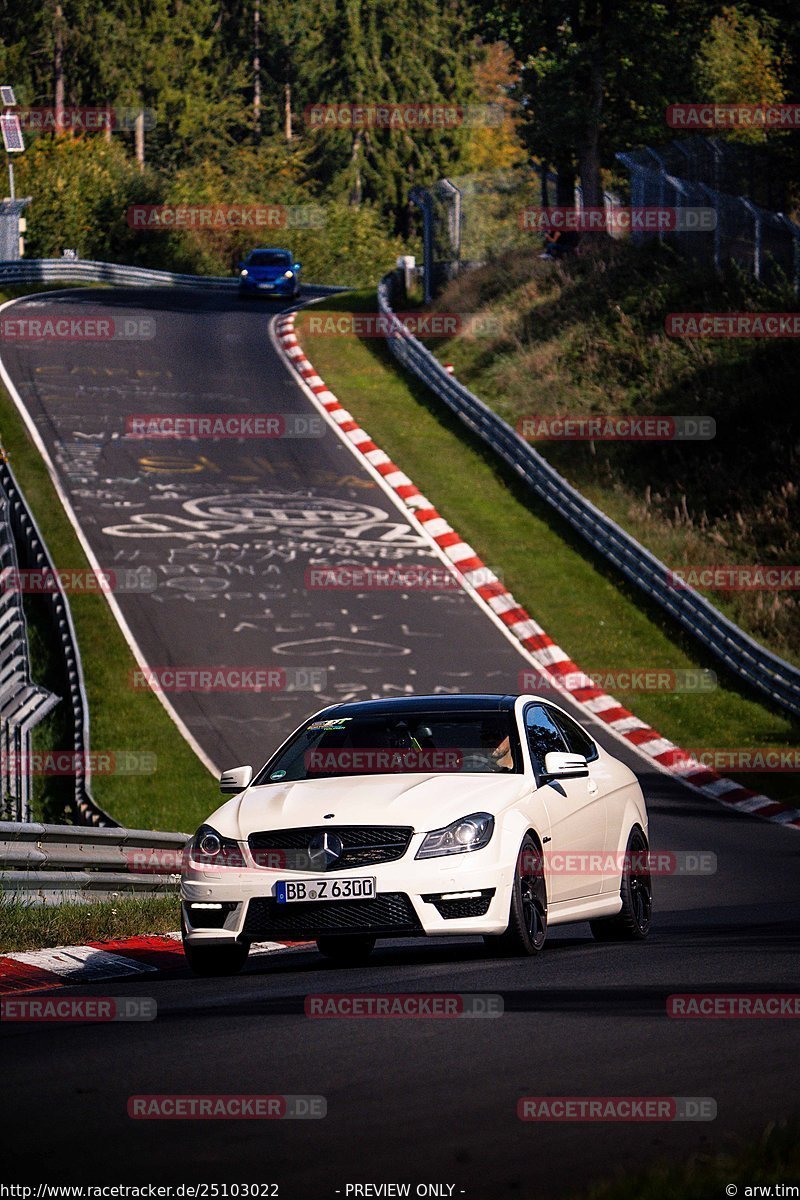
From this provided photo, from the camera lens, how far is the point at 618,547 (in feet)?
96.1

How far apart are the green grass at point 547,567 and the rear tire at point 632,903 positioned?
9.75 meters

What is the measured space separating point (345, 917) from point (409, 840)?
516mm

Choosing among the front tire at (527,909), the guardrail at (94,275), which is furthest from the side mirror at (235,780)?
the guardrail at (94,275)

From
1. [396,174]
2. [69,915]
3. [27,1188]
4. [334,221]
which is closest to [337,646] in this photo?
[69,915]

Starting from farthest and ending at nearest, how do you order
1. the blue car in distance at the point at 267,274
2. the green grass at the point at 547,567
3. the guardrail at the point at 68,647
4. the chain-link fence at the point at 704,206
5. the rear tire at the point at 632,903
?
the blue car in distance at the point at 267,274, the chain-link fence at the point at 704,206, the green grass at the point at 547,567, the guardrail at the point at 68,647, the rear tire at the point at 632,903

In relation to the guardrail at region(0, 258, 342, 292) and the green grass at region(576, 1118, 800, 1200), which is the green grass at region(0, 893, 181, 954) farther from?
the guardrail at region(0, 258, 342, 292)

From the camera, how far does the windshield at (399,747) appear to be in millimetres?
10258

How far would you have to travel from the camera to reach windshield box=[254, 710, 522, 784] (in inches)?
404

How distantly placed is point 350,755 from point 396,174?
Result: 93048mm

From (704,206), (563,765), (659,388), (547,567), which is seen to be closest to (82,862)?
(563,765)

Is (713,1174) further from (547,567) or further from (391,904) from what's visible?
(547,567)

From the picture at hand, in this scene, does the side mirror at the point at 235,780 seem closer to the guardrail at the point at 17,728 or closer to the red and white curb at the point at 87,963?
the red and white curb at the point at 87,963

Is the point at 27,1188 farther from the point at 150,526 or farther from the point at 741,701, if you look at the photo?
the point at 150,526

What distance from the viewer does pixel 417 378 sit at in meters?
40.4
